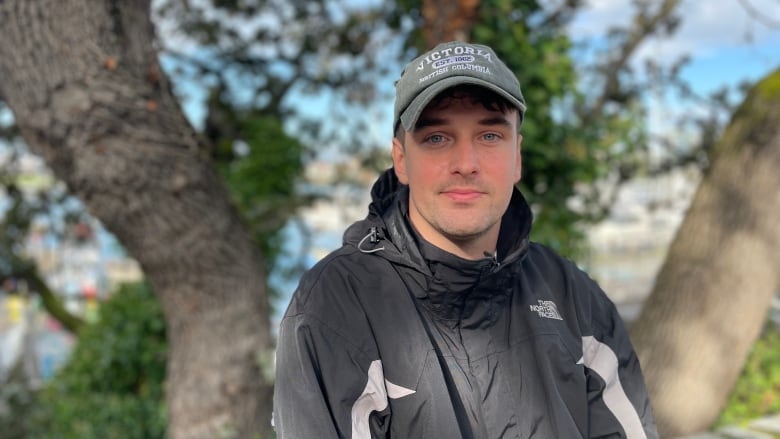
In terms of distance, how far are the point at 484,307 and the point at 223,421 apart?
11.5 feet

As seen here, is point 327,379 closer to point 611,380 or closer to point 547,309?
point 547,309

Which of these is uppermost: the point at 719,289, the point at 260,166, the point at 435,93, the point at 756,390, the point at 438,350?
the point at 260,166

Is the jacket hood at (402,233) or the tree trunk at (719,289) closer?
the jacket hood at (402,233)

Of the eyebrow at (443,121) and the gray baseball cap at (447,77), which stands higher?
the gray baseball cap at (447,77)

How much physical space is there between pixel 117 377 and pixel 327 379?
17.5ft

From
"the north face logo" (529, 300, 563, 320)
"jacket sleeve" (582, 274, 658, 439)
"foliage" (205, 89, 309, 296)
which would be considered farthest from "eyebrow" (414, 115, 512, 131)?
"foliage" (205, 89, 309, 296)

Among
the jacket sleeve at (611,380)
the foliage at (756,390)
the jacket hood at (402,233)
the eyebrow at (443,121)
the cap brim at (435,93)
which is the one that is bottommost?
the foliage at (756,390)

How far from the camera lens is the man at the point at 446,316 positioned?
67.1 inches

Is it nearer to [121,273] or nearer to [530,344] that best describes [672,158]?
[121,273]

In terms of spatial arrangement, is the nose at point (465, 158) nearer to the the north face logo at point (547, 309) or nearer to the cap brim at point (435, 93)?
the cap brim at point (435, 93)

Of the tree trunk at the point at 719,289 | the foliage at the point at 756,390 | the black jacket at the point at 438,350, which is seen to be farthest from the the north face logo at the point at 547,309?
the foliage at the point at 756,390

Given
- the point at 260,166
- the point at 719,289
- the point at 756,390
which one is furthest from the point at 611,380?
the point at 260,166

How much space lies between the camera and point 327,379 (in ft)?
5.49

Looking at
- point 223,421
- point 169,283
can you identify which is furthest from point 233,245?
point 223,421
